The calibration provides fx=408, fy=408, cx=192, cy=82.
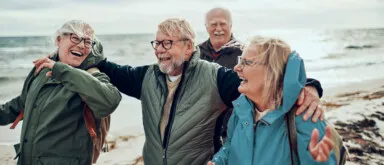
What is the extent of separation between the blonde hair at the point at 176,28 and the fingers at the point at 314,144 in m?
1.48

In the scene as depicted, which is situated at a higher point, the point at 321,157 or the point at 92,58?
the point at 92,58

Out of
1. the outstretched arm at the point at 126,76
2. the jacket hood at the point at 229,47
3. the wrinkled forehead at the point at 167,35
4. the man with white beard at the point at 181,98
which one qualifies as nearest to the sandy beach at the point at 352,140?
the jacket hood at the point at 229,47

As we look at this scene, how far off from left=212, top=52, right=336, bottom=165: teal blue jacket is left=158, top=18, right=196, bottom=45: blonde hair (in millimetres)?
945

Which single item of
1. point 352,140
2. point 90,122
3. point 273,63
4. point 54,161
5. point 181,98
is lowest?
point 352,140

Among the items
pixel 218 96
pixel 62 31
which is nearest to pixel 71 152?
pixel 62 31

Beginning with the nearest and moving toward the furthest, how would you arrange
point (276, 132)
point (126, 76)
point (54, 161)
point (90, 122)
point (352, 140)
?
→ point (276, 132)
point (54, 161)
point (90, 122)
point (126, 76)
point (352, 140)

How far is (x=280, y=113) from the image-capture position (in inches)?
96.3

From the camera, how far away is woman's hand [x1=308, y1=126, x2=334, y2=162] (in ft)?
7.23

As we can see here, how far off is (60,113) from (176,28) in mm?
1122

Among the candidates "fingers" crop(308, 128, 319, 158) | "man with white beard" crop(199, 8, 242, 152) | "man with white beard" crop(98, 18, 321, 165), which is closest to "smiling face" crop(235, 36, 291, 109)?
"fingers" crop(308, 128, 319, 158)

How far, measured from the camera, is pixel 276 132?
2475 mm

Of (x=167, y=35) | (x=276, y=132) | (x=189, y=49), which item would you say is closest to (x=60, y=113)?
(x=167, y=35)

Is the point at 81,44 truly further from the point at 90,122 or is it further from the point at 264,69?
the point at 264,69

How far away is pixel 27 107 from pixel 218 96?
1491 mm
